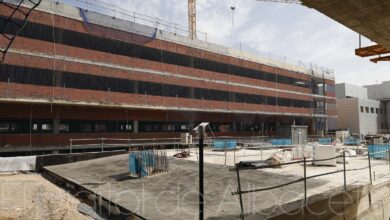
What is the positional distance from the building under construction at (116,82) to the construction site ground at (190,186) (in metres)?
14.3

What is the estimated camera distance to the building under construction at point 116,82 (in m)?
31.3

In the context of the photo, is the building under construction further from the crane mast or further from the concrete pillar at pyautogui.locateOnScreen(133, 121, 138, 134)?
the crane mast

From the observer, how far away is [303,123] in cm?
6762

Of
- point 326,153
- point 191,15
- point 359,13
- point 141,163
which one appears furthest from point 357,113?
point 359,13

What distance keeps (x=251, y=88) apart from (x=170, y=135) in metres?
17.3

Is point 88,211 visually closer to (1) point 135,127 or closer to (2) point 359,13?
(2) point 359,13

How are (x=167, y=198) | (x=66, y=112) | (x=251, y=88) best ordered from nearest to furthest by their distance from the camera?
(x=167, y=198) → (x=66, y=112) → (x=251, y=88)

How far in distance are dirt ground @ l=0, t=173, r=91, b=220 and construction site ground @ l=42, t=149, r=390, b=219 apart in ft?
3.66

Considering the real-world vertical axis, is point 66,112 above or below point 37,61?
below

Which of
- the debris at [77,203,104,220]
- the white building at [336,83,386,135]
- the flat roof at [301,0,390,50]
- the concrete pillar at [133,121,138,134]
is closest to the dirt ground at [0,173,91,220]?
the debris at [77,203,104,220]

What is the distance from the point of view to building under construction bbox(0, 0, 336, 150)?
103 ft

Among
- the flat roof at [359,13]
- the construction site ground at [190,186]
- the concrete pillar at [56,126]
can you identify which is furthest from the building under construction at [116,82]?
the flat roof at [359,13]

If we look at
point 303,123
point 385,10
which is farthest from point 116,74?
point 303,123

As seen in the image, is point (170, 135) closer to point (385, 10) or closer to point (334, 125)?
point (385, 10)
